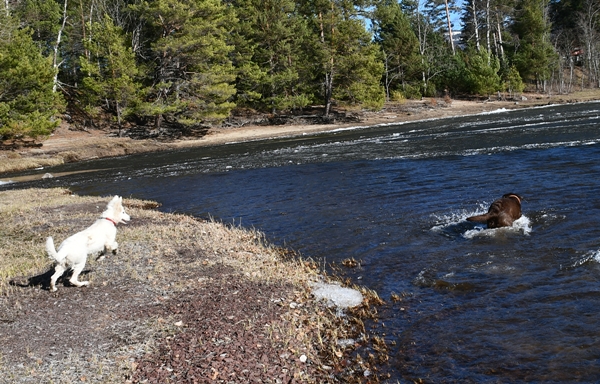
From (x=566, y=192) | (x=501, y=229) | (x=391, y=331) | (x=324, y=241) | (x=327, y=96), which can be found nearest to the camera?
(x=391, y=331)

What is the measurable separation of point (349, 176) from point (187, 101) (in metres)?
28.2

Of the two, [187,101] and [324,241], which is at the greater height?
[187,101]

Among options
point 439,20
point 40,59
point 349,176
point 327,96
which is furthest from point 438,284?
point 439,20

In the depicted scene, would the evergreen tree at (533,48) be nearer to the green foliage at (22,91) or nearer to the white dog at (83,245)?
the green foliage at (22,91)

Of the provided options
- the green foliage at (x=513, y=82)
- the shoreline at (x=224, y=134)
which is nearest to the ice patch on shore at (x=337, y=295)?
the shoreline at (x=224, y=134)

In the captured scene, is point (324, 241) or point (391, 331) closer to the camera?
point (391, 331)

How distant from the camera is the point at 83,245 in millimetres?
7848

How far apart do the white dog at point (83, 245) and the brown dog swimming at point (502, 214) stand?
6.66 m

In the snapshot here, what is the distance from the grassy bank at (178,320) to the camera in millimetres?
5613

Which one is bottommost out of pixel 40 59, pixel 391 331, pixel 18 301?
pixel 391 331

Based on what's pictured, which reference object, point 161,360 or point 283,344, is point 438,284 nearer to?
point 283,344

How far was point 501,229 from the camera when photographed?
1034 centimetres

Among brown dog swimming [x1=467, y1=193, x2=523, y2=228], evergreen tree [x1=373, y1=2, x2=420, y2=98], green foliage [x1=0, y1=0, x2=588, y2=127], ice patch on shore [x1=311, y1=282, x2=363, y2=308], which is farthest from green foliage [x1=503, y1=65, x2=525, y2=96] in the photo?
ice patch on shore [x1=311, y1=282, x2=363, y2=308]

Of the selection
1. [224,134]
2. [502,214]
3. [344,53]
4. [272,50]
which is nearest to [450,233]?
[502,214]
